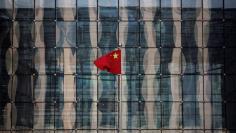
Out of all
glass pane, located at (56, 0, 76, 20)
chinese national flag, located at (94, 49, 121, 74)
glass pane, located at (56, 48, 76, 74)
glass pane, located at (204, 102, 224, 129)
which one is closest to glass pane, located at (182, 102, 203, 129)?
glass pane, located at (204, 102, 224, 129)

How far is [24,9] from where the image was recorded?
42.3 m

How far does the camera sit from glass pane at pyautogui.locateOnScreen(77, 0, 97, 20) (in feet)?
138

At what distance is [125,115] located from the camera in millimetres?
41500

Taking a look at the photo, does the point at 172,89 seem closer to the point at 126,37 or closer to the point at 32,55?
the point at 126,37

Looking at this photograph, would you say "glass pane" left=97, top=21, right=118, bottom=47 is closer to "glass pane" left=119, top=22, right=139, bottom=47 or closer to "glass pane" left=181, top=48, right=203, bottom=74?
"glass pane" left=119, top=22, right=139, bottom=47

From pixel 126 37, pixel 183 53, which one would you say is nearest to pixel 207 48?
pixel 183 53

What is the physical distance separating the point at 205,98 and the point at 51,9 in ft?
39.5

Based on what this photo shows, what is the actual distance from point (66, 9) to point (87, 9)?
1426mm

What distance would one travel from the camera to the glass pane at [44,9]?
1663 inches

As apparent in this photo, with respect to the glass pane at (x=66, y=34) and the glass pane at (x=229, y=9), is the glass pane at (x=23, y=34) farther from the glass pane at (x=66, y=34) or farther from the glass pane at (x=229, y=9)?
the glass pane at (x=229, y=9)

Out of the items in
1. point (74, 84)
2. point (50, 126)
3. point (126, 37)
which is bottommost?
point (50, 126)

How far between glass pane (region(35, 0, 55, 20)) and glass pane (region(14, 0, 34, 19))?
0.35 metres

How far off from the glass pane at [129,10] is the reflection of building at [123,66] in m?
0.07

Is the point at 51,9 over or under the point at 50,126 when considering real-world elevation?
over
